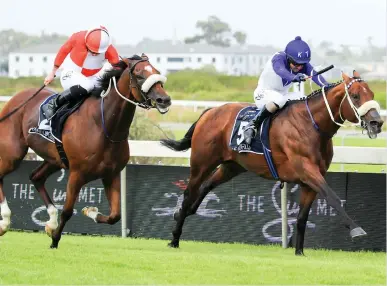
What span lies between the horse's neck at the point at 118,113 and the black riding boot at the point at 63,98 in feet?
1.27

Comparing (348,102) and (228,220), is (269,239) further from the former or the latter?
(348,102)

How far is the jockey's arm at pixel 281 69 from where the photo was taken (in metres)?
10.4

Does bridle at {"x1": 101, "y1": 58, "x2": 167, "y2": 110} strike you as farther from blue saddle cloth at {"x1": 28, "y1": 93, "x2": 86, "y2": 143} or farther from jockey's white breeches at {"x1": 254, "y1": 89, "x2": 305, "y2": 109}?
jockey's white breeches at {"x1": 254, "y1": 89, "x2": 305, "y2": 109}

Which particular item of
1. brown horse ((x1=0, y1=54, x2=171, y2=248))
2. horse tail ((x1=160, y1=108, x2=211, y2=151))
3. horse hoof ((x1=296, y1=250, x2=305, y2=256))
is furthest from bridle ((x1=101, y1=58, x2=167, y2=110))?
horse hoof ((x1=296, y1=250, x2=305, y2=256))

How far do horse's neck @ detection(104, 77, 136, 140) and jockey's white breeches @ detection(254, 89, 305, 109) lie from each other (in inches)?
59.1

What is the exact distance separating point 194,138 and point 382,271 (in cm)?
334

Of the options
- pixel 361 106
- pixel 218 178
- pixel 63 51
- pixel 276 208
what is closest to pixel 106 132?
pixel 63 51

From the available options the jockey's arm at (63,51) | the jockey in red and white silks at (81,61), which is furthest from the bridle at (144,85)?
the jockey's arm at (63,51)

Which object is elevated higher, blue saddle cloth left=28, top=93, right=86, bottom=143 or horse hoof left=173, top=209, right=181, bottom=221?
blue saddle cloth left=28, top=93, right=86, bottom=143

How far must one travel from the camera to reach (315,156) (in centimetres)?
1016

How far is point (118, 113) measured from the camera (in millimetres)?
9836

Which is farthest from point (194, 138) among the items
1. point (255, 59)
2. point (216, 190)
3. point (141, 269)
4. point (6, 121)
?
point (255, 59)

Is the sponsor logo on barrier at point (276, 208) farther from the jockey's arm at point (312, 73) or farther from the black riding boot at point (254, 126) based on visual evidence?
the jockey's arm at point (312, 73)

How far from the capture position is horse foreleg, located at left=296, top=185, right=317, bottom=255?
1051 centimetres
